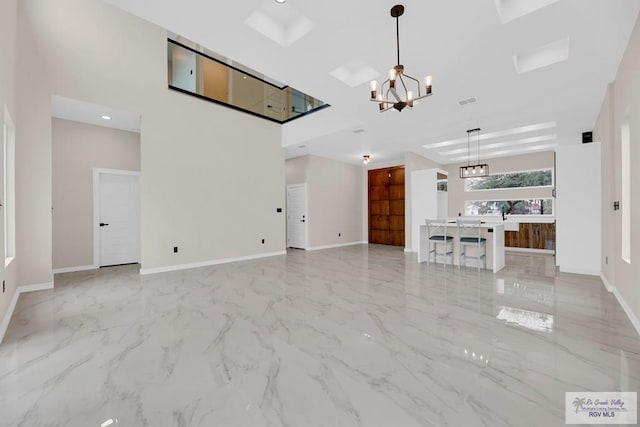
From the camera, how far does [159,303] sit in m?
3.38

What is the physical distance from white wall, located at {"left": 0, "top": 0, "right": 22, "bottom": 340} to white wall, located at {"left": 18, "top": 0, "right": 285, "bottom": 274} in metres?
0.36

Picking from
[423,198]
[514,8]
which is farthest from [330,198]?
[514,8]

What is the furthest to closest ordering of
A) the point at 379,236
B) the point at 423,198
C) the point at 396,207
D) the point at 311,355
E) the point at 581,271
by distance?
the point at 379,236 < the point at 396,207 < the point at 423,198 < the point at 581,271 < the point at 311,355

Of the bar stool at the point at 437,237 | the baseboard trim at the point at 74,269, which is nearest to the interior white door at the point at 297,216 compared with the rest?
the bar stool at the point at 437,237

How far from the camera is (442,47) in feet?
10.4

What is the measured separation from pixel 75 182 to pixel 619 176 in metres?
8.60

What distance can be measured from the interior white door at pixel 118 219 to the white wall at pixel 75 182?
192 millimetres

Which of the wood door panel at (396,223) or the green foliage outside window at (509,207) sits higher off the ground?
the green foliage outside window at (509,207)

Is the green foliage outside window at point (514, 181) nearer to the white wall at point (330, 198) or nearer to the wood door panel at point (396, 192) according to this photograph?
the wood door panel at point (396, 192)

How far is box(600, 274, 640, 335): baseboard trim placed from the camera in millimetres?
2609

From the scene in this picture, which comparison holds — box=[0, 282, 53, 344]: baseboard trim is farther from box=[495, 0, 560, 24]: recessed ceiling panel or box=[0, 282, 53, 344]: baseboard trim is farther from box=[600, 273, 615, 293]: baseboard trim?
box=[600, 273, 615, 293]: baseboard trim

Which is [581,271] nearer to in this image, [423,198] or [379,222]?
[423,198]

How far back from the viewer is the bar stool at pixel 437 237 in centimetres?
555

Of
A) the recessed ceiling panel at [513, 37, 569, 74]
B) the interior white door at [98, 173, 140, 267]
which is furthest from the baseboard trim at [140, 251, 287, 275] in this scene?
the recessed ceiling panel at [513, 37, 569, 74]
